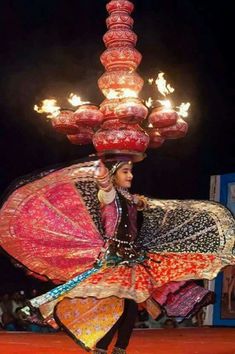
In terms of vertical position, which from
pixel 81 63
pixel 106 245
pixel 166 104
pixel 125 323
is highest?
pixel 81 63

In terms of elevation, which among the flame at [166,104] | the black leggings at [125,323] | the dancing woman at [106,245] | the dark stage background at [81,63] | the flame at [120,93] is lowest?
the black leggings at [125,323]

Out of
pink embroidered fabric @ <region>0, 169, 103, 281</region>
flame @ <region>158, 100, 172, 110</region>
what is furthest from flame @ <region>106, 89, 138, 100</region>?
pink embroidered fabric @ <region>0, 169, 103, 281</region>

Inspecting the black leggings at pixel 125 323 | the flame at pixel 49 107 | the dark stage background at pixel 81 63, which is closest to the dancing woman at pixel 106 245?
the black leggings at pixel 125 323

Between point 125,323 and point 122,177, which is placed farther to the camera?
point 122,177

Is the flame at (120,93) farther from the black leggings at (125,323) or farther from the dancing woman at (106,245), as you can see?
the black leggings at (125,323)

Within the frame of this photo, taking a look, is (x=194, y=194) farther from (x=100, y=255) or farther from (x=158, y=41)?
(x=100, y=255)

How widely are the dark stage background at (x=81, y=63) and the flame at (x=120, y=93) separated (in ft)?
8.99

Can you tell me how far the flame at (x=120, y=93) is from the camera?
4145 millimetres

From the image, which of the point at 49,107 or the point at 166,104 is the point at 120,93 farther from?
the point at 49,107

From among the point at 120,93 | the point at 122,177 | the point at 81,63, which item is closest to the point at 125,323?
the point at 122,177

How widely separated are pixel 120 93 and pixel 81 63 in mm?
3440

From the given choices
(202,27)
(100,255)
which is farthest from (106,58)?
(202,27)

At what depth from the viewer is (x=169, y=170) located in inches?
335

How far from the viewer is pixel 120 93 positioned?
4.24 m
